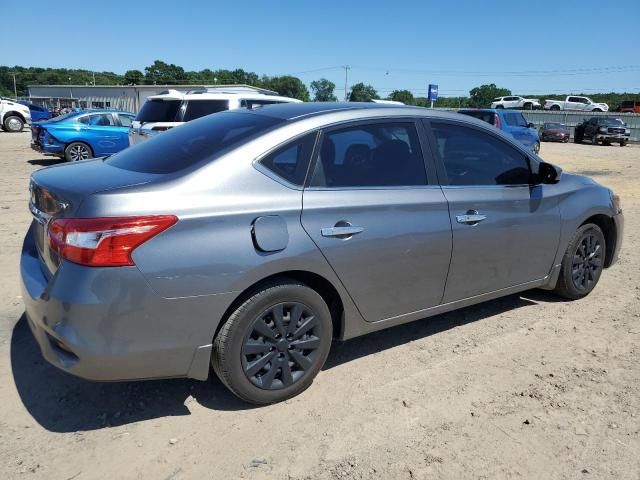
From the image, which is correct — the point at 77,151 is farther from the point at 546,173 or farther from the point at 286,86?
the point at 286,86

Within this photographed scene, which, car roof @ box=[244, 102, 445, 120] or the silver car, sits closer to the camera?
the silver car

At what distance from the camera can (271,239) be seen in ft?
8.98

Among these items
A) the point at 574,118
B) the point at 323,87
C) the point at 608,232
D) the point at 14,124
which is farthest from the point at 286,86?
the point at 608,232

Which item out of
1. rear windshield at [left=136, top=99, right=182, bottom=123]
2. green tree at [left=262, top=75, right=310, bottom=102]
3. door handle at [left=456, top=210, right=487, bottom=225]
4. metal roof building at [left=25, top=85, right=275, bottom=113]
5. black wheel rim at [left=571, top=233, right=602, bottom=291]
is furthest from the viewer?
green tree at [left=262, top=75, right=310, bottom=102]

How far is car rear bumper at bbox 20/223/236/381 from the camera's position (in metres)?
2.41

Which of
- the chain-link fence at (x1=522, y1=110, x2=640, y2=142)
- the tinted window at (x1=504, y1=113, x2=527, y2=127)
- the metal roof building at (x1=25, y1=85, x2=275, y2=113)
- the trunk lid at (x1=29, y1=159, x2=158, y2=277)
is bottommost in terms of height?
the trunk lid at (x1=29, y1=159, x2=158, y2=277)

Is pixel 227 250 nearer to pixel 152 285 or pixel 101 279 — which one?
pixel 152 285

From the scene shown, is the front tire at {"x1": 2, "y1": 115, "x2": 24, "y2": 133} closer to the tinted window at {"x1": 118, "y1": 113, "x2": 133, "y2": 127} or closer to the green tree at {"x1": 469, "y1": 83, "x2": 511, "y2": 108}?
the tinted window at {"x1": 118, "y1": 113, "x2": 133, "y2": 127}

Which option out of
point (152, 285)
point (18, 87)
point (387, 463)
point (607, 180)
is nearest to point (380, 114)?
point (152, 285)

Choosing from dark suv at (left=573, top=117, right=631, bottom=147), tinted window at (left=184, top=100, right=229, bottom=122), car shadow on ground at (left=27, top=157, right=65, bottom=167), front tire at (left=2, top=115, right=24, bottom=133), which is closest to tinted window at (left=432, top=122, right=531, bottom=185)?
tinted window at (left=184, top=100, right=229, bottom=122)

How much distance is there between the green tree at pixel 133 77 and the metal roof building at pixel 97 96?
2188 inches

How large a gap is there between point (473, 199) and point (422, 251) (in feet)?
2.06

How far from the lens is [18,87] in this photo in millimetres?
126688

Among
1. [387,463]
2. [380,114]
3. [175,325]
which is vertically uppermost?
[380,114]
